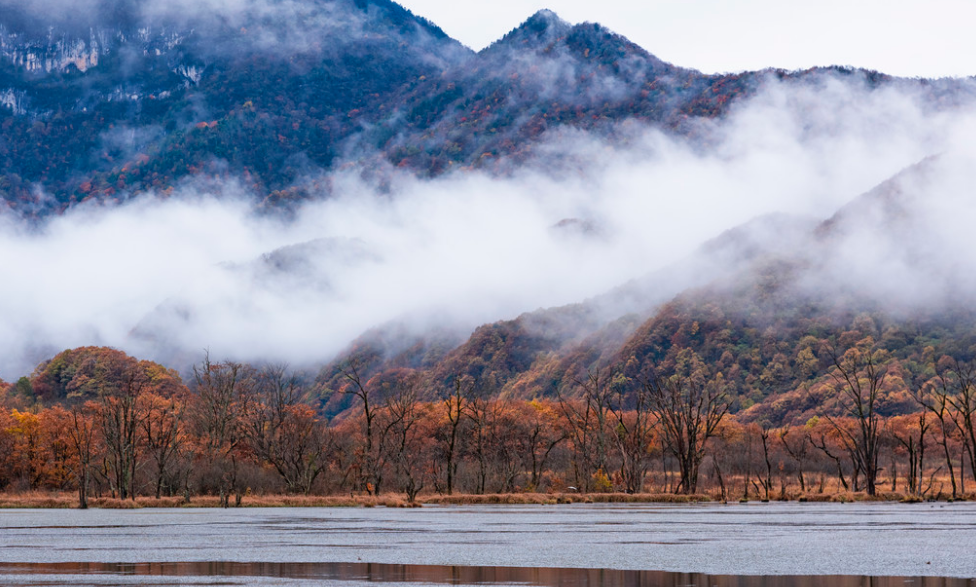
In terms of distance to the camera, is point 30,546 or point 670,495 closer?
point 30,546

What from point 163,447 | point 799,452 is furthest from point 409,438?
point 799,452

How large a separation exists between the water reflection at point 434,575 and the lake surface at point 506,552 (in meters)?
0.04

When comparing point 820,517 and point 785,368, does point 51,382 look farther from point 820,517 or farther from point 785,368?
point 820,517

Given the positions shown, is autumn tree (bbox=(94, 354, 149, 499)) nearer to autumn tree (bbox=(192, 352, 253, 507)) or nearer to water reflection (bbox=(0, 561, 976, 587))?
autumn tree (bbox=(192, 352, 253, 507))

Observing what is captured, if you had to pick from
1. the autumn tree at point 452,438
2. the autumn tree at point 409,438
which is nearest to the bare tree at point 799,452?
the autumn tree at point 452,438

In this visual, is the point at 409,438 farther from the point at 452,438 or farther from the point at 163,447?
the point at 163,447

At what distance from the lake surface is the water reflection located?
0.13 feet

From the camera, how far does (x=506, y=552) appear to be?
28.3 metres

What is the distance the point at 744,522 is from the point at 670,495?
33595 millimetres

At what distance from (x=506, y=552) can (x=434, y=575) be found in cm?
590

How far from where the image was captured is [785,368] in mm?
191625

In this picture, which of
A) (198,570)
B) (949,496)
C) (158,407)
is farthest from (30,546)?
(158,407)

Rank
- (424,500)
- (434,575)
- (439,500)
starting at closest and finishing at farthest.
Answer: (434,575)
(439,500)
(424,500)

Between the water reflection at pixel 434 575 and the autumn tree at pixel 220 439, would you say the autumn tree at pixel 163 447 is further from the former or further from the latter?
the water reflection at pixel 434 575
